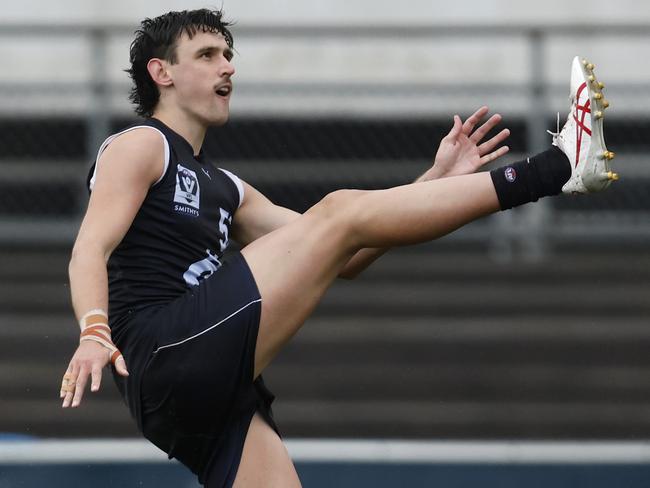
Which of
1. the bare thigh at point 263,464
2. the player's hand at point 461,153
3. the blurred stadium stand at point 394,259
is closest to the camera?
the bare thigh at point 263,464

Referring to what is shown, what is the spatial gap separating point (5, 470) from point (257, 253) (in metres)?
1.76

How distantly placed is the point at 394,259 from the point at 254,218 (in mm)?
3342

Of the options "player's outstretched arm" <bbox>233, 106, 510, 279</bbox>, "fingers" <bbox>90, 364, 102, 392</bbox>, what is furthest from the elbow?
"fingers" <bbox>90, 364, 102, 392</bbox>

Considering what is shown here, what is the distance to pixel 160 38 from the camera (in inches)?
169

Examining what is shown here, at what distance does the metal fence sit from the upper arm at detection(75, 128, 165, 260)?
3.64 m

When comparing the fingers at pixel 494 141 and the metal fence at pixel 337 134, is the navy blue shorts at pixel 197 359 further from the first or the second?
the metal fence at pixel 337 134

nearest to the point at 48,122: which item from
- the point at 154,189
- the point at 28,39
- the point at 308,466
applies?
the point at 28,39

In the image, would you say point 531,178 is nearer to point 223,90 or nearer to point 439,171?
Answer: point 439,171

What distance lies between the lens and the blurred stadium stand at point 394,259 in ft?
22.9

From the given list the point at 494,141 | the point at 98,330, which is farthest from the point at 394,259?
the point at 98,330

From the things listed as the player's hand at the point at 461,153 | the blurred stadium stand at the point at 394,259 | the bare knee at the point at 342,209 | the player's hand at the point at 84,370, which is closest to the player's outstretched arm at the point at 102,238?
the player's hand at the point at 84,370

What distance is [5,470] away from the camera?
16.6 ft

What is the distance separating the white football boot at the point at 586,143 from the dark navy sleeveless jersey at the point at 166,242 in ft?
3.54

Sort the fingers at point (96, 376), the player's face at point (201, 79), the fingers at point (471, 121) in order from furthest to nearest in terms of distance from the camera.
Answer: the fingers at point (471, 121)
the player's face at point (201, 79)
the fingers at point (96, 376)
